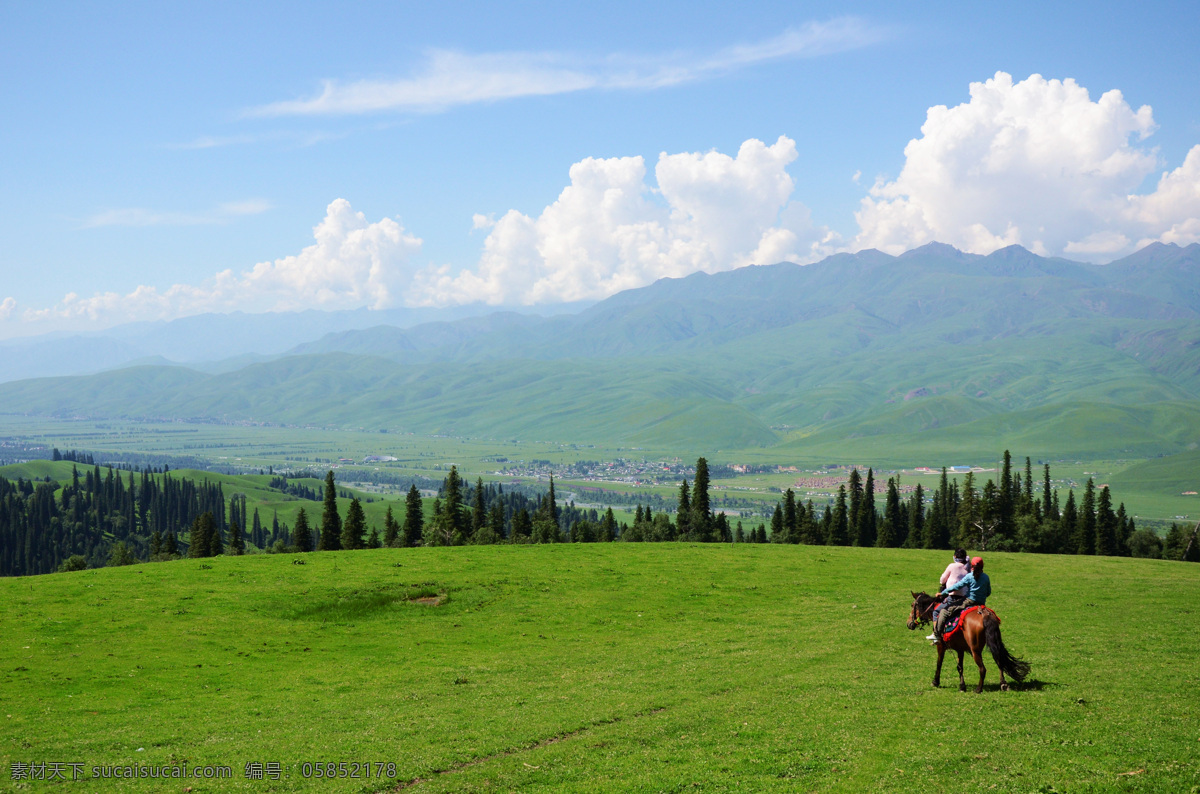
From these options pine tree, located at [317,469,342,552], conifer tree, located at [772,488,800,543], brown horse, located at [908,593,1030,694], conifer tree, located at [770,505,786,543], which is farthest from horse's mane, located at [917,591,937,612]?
conifer tree, located at [770,505,786,543]

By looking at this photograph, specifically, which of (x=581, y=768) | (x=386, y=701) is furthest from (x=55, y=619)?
(x=581, y=768)

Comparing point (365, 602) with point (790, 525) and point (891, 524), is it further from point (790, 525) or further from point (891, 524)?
point (891, 524)

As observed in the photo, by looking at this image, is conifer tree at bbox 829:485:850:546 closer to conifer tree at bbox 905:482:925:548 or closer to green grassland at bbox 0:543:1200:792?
conifer tree at bbox 905:482:925:548

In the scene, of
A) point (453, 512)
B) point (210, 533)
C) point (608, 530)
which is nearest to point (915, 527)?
point (608, 530)

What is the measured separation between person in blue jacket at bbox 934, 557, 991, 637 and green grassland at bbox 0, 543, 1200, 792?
2.29m

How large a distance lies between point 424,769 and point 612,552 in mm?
39934

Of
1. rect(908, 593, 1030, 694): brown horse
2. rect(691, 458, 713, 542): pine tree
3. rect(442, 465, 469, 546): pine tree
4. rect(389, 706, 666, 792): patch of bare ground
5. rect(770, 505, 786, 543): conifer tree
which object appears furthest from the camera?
rect(770, 505, 786, 543): conifer tree

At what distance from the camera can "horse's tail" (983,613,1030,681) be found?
22041mm

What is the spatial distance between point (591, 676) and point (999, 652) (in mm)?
14753

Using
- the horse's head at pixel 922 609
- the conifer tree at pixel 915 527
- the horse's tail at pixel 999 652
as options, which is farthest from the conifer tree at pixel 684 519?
the horse's tail at pixel 999 652

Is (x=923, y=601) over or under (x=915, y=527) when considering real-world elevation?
over

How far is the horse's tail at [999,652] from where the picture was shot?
2204cm

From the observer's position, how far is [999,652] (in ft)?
73.0

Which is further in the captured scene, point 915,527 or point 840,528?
point 915,527
